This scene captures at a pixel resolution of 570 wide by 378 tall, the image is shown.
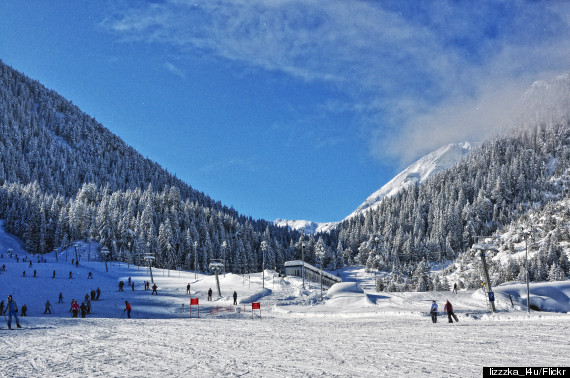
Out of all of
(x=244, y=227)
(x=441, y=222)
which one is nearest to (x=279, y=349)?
(x=244, y=227)

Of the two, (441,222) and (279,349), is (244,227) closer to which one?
(441,222)

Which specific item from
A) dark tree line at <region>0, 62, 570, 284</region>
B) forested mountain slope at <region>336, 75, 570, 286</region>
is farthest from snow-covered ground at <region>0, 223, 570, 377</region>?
forested mountain slope at <region>336, 75, 570, 286</region>

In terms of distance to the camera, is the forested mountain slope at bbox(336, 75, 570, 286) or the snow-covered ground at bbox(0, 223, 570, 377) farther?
the forested mountain slope at bbox(336, 75, 570, 286)

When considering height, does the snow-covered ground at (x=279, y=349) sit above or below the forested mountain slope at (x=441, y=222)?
below

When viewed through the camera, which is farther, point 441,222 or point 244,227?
point 441,222

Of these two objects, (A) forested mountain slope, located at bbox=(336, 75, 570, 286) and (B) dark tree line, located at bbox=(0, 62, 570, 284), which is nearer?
(B) dark tree line, located at bbox=(0, 62, 570, 284)

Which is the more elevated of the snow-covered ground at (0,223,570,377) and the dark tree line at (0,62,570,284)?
the dark tree line at (0,62,570,284)

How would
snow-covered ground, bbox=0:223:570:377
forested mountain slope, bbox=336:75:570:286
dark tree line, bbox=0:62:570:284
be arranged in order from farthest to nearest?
forested mountain slope, bbox=336:75:570:286, dark tree line, bbox=0:62:570:284, snow-covered ground, bbox=0:223:570:377

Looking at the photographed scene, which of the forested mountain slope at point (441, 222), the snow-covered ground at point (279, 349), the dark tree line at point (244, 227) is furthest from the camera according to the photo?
the forested mountain slope at point (441, 222)

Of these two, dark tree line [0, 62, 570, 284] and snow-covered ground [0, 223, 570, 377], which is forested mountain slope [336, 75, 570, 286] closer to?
dark tree line [0, 62, 570, 284]

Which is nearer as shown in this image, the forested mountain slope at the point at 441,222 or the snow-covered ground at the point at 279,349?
the snow-covered ground at the point at 279,349

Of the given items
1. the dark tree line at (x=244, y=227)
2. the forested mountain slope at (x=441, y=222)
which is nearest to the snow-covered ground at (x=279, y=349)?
the dark tree line at (x=244, y=227)

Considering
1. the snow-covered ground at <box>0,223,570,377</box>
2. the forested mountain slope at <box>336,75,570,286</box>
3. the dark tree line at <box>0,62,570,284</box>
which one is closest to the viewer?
the snow-covered ground at <box>0,223,570,377</box>

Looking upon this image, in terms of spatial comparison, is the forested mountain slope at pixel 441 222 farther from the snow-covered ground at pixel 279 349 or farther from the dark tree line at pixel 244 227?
the snow-covered ground at pixel 279 349
